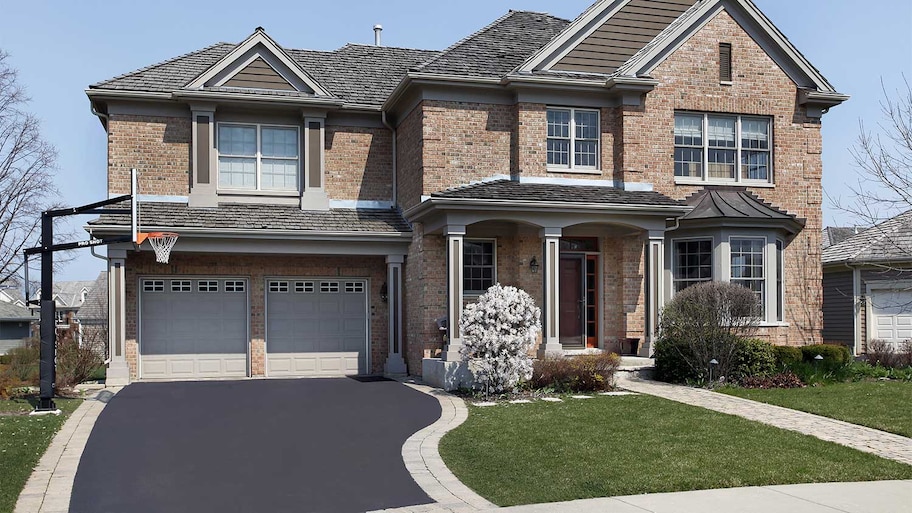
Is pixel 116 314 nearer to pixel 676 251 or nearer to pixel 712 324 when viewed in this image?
pixel 712 324

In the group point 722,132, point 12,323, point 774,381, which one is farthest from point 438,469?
point 12,323

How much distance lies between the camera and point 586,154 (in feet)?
63.1

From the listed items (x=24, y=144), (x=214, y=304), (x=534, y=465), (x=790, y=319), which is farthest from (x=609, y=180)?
(x=24, y=144)

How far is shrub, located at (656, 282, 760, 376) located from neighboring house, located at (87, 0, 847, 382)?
1.93 metres

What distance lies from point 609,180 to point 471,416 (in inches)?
323

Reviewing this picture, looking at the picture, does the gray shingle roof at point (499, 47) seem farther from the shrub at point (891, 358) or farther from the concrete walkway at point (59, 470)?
the shrub at point (891, 358)

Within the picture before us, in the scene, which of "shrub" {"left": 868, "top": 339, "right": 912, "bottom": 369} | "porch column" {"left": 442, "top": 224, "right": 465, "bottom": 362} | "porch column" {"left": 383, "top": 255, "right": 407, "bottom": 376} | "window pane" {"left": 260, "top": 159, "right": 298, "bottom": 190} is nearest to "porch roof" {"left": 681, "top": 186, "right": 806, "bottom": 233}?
"shrub" {"left": 868, "top": 339, "right": 912, "bottom": 369}

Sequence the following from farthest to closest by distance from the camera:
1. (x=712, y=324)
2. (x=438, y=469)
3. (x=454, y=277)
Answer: (x=454, y=277) → (x=712, y=324) → (x=438, y=469)

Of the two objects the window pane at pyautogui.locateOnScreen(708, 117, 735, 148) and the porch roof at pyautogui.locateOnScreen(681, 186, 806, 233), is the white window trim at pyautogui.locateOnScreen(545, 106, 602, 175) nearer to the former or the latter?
the porch roof at pyautogui.locateOnScreen(681, 186, 806, 233)

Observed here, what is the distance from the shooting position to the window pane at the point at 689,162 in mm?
19641

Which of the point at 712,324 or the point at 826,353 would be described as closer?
the point at 712,324

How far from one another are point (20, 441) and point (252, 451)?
10.1 ft

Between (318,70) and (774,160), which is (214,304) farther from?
(774,160)

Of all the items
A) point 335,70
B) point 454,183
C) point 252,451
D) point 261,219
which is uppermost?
point 335,70
